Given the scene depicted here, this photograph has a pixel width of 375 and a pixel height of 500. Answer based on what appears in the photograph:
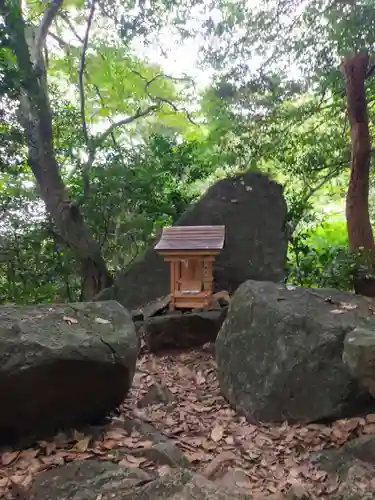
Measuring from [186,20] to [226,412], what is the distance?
4.31 m

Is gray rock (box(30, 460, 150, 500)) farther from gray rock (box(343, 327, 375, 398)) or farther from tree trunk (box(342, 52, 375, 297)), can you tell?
tree trunk (box(342, 52, 375, 297))

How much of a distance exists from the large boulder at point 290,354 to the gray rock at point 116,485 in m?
0.90

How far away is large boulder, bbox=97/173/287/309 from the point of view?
221 inches

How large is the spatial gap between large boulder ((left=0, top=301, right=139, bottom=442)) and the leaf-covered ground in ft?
0.45

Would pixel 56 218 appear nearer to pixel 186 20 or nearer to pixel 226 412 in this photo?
pixel 186 20

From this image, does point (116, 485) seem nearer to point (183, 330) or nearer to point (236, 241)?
point (183, 330)

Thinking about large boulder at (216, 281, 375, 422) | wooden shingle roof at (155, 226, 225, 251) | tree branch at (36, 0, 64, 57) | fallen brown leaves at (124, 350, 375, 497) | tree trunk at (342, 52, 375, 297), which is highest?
tree branch at (36, 0, 64, 57)

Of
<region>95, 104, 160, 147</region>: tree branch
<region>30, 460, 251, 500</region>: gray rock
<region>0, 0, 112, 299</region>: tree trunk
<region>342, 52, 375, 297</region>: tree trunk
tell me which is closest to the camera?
<region>30, 460, 251, 500</region>: gray rock

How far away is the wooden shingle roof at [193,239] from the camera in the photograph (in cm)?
460

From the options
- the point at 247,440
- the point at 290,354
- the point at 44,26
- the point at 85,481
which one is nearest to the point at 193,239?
the point at 290,354

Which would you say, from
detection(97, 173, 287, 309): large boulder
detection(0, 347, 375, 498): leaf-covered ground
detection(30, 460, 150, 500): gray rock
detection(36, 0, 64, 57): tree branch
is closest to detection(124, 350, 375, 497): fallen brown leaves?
detection(0, 347, 375, 498): leaf-covered ground

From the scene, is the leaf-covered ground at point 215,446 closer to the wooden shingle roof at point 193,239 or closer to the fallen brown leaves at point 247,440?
the fallen brown leaves at point 247,440

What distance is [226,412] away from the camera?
3180mm

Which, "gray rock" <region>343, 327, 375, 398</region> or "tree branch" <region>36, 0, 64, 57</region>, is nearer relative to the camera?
"gray rock" <region>343, 327, 375, 398</region>
